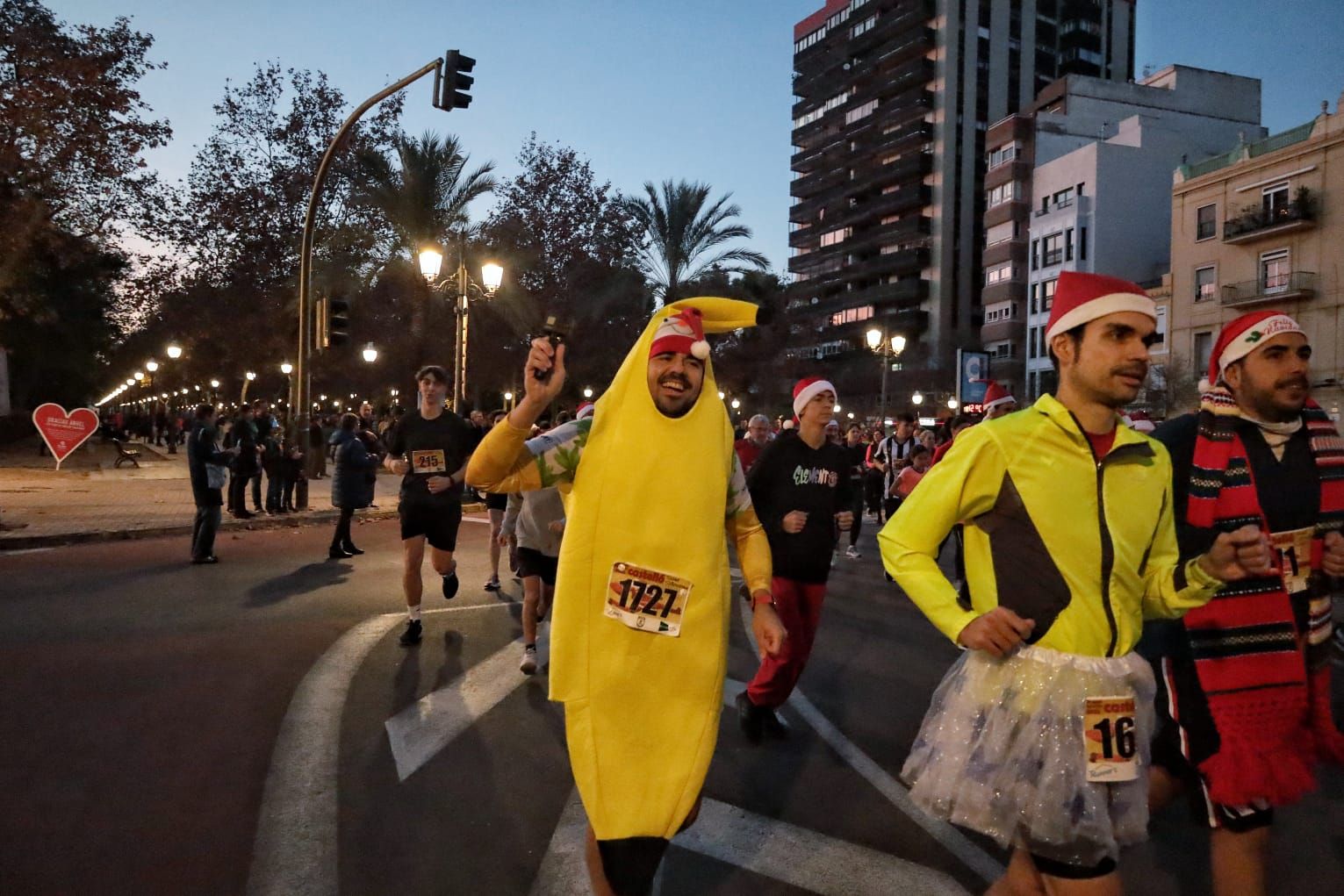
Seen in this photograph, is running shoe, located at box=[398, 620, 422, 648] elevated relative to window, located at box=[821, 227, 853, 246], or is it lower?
lower

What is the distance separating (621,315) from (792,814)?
106ft

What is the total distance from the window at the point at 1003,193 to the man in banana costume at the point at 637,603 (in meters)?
59.4

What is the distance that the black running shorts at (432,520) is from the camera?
23.8 feet

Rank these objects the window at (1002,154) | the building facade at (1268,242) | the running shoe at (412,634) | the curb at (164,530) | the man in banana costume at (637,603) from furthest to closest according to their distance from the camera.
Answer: the window at (1002,154) → the building facade at (1268,242) → the curb at (164,530) → the running shoe at (412,634) → the man in banana costume at (637,603)

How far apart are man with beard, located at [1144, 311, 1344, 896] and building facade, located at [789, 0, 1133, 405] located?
61.3 meters

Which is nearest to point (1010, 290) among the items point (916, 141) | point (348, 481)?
point (916, 141)

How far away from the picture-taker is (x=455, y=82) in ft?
48.7

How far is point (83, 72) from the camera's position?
14.9 metres

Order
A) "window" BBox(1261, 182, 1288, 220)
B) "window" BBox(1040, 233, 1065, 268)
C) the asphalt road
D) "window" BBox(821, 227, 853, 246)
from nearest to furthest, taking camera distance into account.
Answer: the asphalt road < "window" BBox(1261, 182, 1288, 220) < "window" BBox(1040, 233, 1065, 268) < "window" BBox(821, 227, 853, 246)

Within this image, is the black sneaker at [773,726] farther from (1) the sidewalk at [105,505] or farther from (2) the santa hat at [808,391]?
(1) the sidewalk at [105,505]

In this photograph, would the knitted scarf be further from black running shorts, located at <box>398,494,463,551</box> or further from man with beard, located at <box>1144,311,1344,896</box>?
black running shorts, located at <box>398,494,463,551</box>

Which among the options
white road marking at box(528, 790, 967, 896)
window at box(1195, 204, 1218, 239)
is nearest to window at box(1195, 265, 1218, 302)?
window at box(1195, 204, 1218, 239)

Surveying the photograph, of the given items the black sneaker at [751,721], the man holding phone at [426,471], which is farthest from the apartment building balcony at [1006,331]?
the black sneaker at [751,721]

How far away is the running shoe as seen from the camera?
23.6 ft
